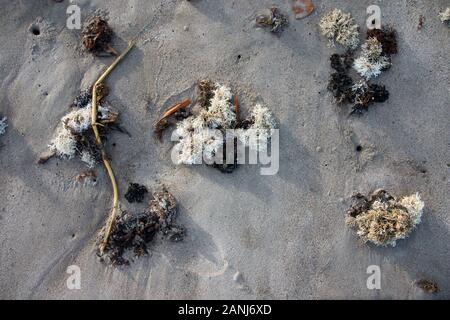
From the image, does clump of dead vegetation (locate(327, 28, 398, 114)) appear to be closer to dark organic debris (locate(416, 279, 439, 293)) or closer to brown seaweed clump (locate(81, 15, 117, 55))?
dark organic debris (locate(416, 279, 439, 293))

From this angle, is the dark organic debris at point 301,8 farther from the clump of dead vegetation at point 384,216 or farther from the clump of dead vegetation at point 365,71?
the clump of dead vegetation at point 384,216

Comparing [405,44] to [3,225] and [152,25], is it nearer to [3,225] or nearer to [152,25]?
[152,25]

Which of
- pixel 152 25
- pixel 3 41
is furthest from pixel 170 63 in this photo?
pixel 3 41

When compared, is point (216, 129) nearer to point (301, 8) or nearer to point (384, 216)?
point (301, 8)

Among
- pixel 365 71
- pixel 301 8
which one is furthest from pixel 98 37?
pixel 365 71

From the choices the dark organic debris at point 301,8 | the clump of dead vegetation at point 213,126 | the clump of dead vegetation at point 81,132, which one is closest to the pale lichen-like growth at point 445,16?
the dark organic debris at point 301,8
